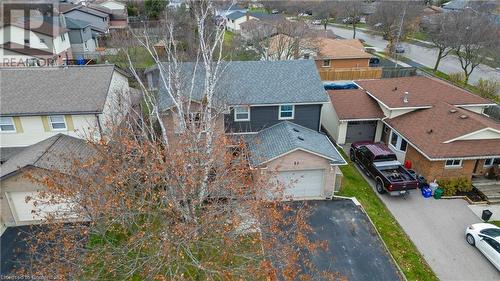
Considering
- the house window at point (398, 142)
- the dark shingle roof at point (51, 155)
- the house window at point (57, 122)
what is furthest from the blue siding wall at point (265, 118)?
the house window at point (57, 122)

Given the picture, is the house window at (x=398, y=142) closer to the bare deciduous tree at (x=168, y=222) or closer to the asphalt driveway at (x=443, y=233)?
the asphalt driveway at (x=443, y=233)

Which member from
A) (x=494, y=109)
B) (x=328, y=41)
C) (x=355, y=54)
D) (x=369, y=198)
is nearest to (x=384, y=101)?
(x=369, y=198)

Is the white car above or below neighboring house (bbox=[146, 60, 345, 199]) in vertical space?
below

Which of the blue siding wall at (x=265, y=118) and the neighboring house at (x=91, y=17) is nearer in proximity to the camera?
the blue siding wall at (x=265, y=118)

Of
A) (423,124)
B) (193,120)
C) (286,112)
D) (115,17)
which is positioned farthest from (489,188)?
(115,17)

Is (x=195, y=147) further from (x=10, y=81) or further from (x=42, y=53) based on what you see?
(x=42, y=53)

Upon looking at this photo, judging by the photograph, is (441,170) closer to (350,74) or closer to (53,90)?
(350,74)

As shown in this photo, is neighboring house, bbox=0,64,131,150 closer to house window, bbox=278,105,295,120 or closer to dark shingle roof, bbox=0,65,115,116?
dark shingle roof, bbox=0,65,115,116

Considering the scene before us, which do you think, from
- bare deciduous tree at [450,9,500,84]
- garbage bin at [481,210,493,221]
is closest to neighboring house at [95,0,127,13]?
bare deciduous tree at [450,9,500,84]
